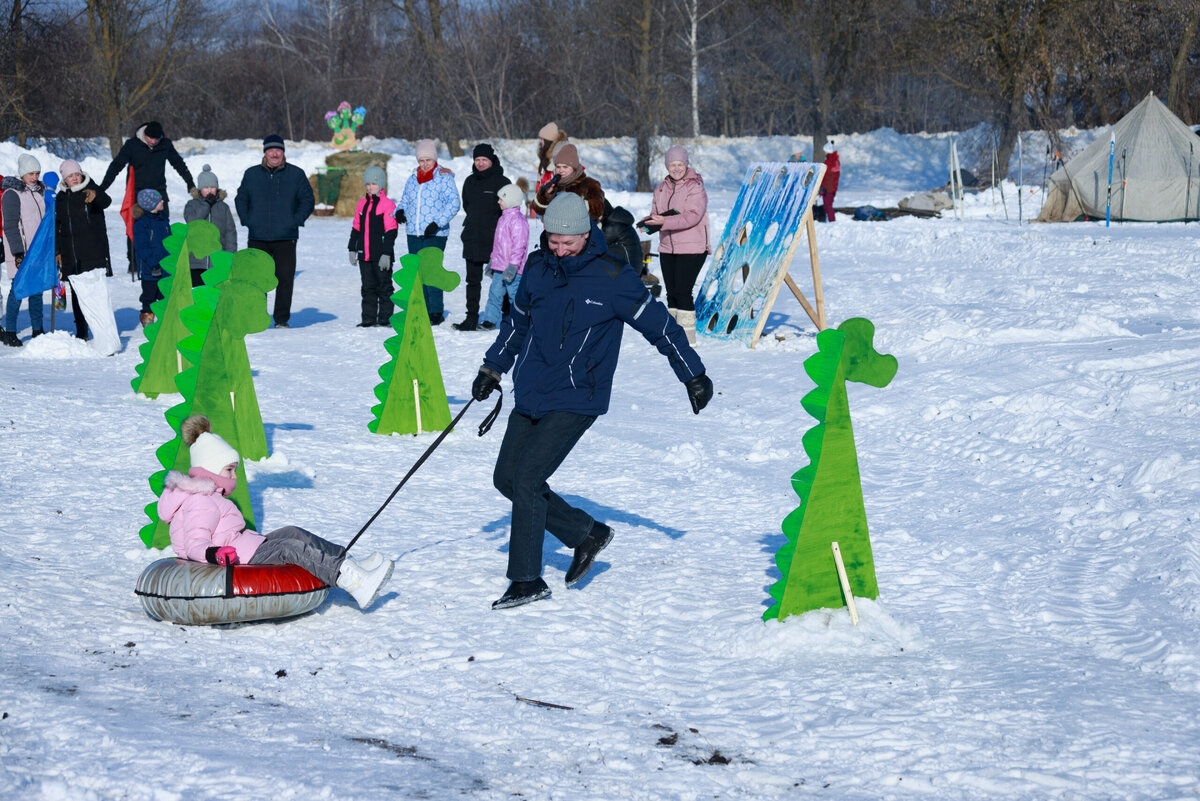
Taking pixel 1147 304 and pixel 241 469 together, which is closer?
pixel 241 469

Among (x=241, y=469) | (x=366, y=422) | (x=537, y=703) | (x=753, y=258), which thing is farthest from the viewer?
(x=753, y=258)

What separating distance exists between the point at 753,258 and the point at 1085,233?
338 inches

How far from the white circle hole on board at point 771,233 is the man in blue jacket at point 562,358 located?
6.09m

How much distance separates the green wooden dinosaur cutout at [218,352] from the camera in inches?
215

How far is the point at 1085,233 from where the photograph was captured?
17.5m

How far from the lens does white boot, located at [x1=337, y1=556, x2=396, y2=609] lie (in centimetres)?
466

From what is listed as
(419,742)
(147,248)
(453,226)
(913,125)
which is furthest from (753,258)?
(913,125)

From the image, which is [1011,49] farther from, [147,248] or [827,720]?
[827,720]

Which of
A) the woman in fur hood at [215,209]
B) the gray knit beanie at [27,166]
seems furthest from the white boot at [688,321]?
the gray knit beanie at [27,166]

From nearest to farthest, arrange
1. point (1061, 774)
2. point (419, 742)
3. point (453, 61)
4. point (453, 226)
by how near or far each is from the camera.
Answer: point (1061, 774) < point (419, 742) < point (453, 226) < point (453, 61)

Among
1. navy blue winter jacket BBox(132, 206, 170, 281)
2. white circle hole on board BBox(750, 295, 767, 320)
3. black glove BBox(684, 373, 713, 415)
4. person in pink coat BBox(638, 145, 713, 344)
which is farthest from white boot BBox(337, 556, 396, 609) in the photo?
navy blue winter jacket BBox(132, 206, 170, 281)

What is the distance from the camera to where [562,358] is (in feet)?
16.0

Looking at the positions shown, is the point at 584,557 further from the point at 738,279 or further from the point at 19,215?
the point at 19,215

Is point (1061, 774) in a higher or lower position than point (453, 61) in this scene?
lower
